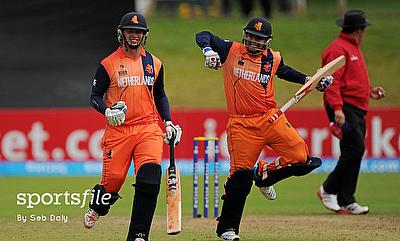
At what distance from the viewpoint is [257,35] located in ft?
30.3

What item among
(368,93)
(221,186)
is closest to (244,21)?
(221,186)

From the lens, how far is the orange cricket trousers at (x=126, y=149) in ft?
28.7

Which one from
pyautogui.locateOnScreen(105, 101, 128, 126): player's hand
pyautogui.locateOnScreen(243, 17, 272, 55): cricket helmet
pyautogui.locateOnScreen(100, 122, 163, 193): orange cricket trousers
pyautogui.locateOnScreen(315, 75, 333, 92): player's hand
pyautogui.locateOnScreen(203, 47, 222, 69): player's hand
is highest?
pyautogui.locateOnScreen(243, 17, 272, 55): cricket helmet

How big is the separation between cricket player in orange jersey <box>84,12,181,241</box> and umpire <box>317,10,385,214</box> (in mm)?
2954

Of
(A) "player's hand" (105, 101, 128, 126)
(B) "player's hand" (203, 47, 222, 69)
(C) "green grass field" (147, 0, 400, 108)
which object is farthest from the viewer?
(C) "green grass field" (147, 0, 400, 108)

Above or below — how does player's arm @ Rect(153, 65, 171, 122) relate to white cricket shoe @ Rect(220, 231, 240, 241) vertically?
above

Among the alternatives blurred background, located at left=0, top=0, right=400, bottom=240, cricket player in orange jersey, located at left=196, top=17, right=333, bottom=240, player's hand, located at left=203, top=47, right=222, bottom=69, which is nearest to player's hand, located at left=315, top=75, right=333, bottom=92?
cricket player in orange jersey, located at left=196, top=17, right=333, bottom=240

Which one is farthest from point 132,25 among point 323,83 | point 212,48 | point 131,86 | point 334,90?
point 334,90

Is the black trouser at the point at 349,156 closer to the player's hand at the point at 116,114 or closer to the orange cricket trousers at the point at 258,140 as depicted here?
the orange cricket trousers at the point at 258,140

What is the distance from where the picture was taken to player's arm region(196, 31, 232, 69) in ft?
29.4

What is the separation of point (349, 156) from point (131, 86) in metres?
3.54

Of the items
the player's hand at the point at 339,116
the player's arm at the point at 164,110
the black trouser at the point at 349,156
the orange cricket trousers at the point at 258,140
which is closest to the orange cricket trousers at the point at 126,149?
the player's arm at the point at 164,110

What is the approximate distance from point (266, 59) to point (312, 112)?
733 centimetres

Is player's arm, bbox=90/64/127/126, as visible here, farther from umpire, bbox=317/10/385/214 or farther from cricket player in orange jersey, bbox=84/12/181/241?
umpire, bbox=317/10/385/214
